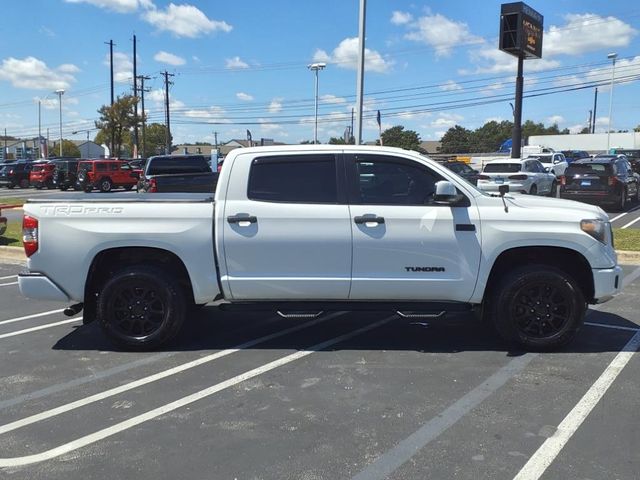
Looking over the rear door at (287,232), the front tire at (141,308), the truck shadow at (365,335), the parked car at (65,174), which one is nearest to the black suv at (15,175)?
the parked car at (65,174)

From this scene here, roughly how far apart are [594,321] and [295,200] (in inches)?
141

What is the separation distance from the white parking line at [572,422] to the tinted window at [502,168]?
48.4ft

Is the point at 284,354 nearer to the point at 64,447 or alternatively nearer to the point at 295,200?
the point at 295,200

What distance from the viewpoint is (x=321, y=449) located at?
356 centimetres

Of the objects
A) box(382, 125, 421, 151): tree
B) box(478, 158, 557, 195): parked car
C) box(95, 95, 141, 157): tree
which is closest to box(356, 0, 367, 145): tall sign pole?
box(478, 158, 557, 195): parked car

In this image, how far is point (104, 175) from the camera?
33312 mm

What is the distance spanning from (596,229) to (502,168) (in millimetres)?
15025

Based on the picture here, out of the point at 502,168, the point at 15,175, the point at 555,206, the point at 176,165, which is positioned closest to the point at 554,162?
the point at 502,168

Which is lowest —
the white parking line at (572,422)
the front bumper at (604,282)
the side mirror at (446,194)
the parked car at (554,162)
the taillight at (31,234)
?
the white parking line at (572,422)

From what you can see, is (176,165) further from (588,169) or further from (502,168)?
(588,169)

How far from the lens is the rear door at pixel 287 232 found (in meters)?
5.16

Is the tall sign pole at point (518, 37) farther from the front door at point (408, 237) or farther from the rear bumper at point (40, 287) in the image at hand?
the rear bumper at point (40, 287)

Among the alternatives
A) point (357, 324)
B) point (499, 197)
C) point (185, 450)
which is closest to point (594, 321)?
point (499, 197)

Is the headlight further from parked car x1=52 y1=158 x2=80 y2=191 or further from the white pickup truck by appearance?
parked car x1=52 y1=158 x2=80 y2=191
